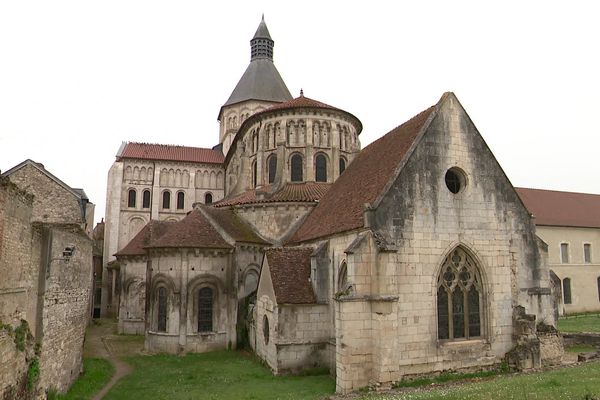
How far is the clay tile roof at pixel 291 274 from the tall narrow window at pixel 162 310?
7505 mm

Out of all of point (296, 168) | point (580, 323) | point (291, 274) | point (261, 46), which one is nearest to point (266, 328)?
point (291, 274)

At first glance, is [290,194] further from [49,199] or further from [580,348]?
[580,348]

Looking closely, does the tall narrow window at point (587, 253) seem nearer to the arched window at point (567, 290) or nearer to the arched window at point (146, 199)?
the arched window at point (567, 290)

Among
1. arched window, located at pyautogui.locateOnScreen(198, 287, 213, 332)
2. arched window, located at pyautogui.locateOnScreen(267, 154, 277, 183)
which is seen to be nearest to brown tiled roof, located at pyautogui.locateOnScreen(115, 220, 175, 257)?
arched window, located at pyautogui.locateOnScreen(267, 154, 277, 183)

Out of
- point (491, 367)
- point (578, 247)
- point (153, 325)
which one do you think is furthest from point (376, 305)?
point (578, 247)

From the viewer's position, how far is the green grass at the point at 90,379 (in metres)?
15.0

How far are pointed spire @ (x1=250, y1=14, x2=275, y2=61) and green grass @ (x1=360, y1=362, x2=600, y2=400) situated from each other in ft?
158

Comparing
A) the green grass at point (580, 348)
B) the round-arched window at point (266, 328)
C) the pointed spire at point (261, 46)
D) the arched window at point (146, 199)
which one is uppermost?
the pointed spire at point (261, 46)

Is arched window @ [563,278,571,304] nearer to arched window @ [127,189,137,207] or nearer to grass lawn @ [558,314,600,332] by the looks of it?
grass lawn @ [558,314,600,332]

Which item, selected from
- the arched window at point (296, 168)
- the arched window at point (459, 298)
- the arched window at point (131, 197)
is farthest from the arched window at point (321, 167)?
the arched window at point (131, 197)

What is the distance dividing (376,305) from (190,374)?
8531 millimetres

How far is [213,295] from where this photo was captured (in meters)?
24.4

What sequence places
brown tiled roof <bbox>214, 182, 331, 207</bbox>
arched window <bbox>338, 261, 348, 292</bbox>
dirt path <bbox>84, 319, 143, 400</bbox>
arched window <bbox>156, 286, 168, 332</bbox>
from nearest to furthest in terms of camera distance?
arched window <bbox>338, 261, 348, 292</bbox>, dirt path <bbox>84, 319, 143, 400</bbox>, arched window <bbox>156, 286, 168, 332</bbox>, brown tiled roof <bbox>214, 182, 331, 207</bbox>

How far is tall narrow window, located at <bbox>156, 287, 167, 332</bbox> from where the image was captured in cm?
2389
